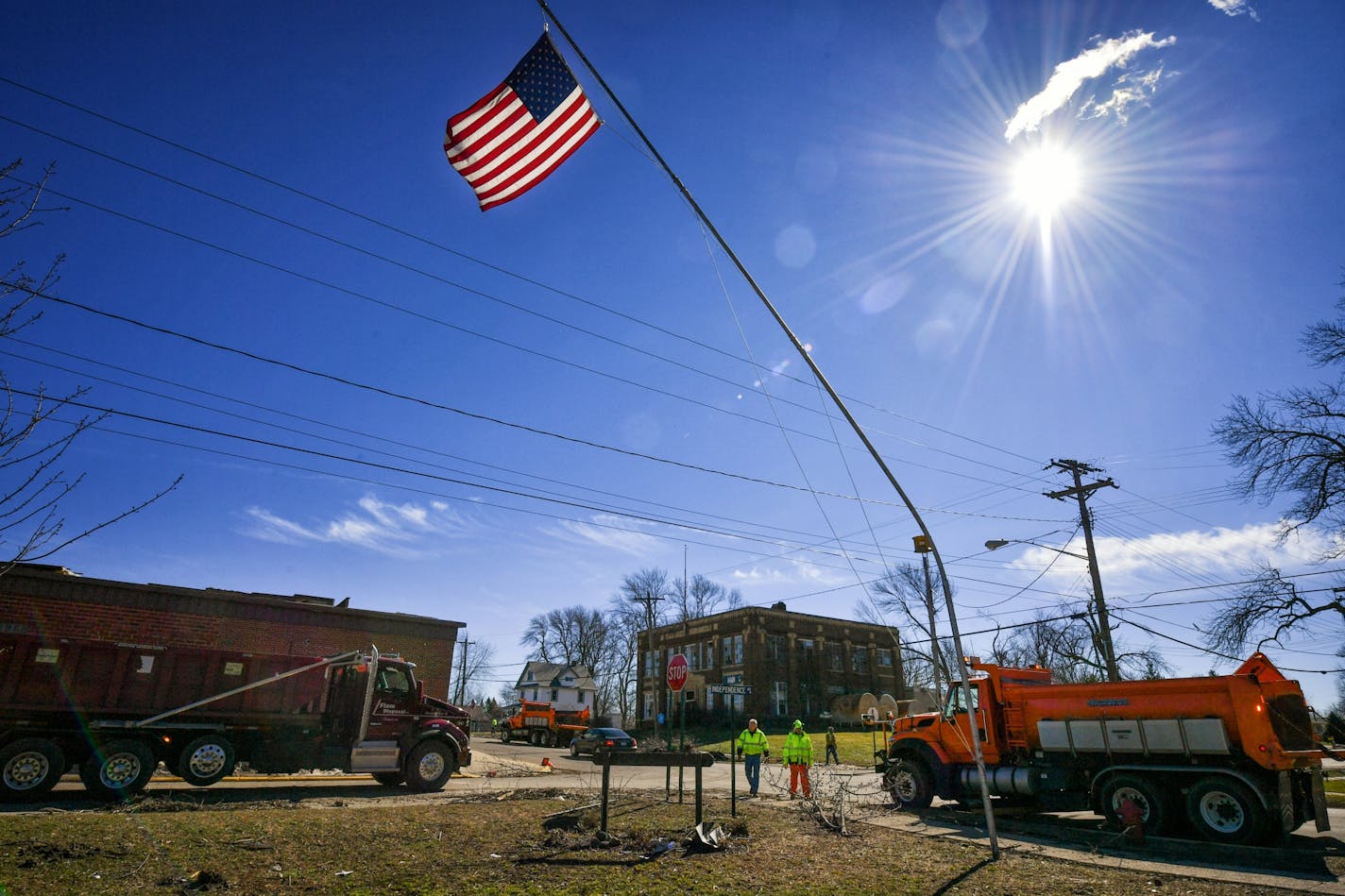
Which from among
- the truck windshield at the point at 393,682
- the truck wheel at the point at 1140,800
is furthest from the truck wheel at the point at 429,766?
the truck wheel at the point at 1140,800

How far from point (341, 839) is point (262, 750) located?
22.5ft

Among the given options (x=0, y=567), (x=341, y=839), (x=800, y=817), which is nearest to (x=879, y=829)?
(x=800, y=817)

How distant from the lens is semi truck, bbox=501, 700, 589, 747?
38875 mm

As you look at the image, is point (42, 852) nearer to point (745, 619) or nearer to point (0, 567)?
point (0, 567)

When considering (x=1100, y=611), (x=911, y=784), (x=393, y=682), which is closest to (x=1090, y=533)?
(x=1100, y=611)

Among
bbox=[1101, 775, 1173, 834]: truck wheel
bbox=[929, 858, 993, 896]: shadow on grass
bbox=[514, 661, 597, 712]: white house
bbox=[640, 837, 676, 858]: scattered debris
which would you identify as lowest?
bbox=[929, 858, 993, 896]: shadow on grass

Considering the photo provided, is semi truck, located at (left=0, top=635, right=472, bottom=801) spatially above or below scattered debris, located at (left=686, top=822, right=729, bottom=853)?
above

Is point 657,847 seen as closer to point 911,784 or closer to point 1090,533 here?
point 911,784

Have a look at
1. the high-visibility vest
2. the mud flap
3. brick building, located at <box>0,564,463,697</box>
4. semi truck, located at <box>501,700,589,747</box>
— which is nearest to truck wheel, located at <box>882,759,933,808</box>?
the high-visibility vest

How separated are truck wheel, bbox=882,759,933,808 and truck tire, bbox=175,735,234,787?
13.3 metres

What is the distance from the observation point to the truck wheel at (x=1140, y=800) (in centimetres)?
1142

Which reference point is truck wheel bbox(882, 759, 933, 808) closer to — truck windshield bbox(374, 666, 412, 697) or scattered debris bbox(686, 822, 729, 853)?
scattered debris bbox(686, 822, 729, 853)

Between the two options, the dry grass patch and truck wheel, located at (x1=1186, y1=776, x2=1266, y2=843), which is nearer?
the dry grass patch

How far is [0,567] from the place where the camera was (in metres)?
4.03
